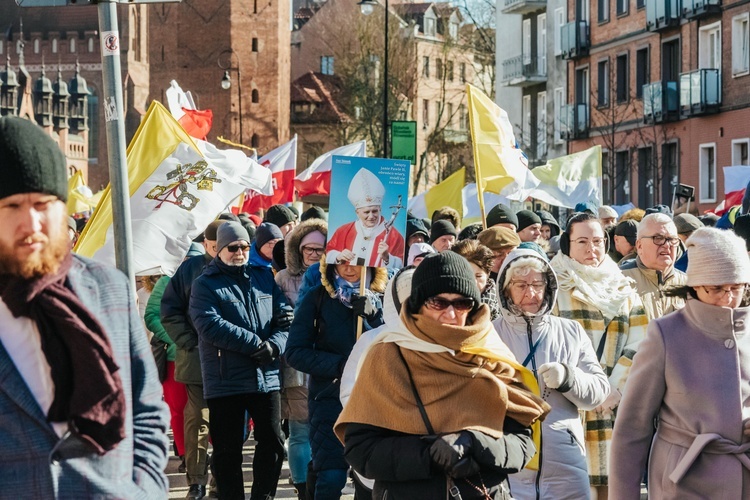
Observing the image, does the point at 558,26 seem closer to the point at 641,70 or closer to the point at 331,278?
the point at 641,70

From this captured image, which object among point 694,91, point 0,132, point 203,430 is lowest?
point 203,430

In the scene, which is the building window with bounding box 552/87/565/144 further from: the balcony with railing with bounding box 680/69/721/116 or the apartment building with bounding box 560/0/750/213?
the balcony with railing with bounding box 680/69/721/116

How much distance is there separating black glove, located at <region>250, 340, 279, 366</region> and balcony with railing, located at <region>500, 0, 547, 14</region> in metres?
48.1

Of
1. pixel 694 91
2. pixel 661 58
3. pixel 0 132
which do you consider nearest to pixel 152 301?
pixel 0 132

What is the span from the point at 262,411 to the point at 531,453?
4443 mm

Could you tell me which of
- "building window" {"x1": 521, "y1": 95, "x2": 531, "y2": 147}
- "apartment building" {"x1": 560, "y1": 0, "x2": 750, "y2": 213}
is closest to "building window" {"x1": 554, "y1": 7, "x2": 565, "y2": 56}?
"apartment building" {"x1": 560, "y1": 0, "x2": 750, "y2": 213}

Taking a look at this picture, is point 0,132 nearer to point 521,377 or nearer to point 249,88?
point 521,377

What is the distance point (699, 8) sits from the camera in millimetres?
40938

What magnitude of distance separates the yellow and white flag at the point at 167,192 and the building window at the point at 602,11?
128 ft

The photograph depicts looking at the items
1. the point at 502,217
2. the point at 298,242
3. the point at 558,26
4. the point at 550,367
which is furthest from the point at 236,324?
the point at 558,26

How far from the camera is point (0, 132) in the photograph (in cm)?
350

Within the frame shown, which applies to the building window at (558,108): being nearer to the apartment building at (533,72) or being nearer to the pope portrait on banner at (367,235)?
the apartment building at (533,72)

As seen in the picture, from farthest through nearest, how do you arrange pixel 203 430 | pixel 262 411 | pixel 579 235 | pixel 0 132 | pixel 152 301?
1. pixel 152 301
2. pixel 203 430
3. pixel 262 411
4. pixel 579 235
5. pixel 0 132

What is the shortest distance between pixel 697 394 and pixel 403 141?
1984 cm
